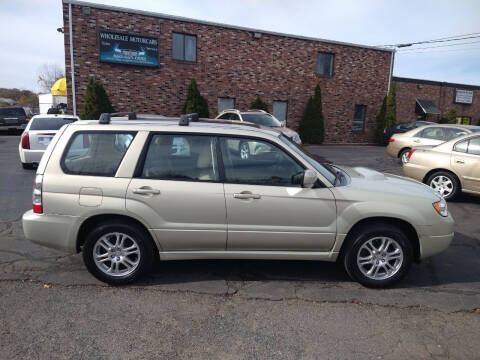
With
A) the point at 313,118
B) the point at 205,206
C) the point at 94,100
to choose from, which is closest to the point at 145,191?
the point at 205,206

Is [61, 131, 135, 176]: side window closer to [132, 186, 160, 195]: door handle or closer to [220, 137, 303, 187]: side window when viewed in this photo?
[132, 186, 160, 195]: door handle

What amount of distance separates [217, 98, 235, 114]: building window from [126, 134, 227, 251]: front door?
611 inches

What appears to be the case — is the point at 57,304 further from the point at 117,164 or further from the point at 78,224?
the point at 117,164

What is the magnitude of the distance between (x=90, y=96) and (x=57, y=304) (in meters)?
14.0

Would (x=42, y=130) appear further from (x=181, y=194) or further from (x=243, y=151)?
(x=243, y=151)

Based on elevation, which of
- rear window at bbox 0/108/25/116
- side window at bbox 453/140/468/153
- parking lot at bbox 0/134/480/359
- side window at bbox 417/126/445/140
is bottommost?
parking lot at bbox 0/134/480/359

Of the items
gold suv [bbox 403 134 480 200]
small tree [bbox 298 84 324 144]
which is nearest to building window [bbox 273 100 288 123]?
small tree [bbox 298 84 324 144]

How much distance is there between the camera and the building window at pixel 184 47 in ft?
57.3

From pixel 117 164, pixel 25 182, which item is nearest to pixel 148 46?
pixel 25 182

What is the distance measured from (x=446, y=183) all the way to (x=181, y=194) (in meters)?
6.21

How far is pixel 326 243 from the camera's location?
3.79 metres

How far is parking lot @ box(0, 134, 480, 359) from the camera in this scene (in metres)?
2.87

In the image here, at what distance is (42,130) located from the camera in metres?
9.59

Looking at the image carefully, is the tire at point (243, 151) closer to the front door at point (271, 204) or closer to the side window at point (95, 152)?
the front door at point (271, 204)
